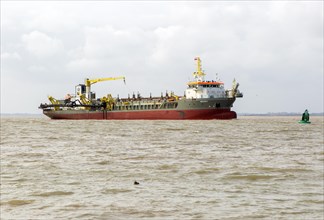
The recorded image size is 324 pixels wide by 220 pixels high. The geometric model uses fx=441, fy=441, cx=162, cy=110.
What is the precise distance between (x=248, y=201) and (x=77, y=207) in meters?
4.33

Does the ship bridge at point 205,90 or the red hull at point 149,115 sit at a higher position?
the ship bridge at point 205,90

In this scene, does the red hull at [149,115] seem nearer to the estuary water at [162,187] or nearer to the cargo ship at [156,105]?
the cargo ship at [156,105]

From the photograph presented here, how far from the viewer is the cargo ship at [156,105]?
79438mm

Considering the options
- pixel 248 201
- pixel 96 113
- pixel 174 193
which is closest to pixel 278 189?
pixel 248 201

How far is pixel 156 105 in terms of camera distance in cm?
8706

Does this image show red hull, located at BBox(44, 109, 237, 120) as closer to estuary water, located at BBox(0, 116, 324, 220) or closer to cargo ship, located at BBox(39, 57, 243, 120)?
cargo ship, located at BBox(39, 57, 243, 120)

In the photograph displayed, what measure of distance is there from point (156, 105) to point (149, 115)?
2459 mm

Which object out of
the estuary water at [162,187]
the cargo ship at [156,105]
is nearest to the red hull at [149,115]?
the cargo ship at [156,105]

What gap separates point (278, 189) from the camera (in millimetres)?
13078

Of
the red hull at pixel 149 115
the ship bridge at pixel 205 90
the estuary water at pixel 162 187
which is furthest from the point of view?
the ship bridge at pixel 205 90

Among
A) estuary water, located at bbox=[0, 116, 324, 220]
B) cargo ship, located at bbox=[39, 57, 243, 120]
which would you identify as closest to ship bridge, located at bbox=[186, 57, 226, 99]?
cargo ship, located at bbox=[39, 57, 243, 120]

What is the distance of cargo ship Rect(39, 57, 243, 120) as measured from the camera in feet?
261

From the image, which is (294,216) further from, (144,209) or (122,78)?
(122,78)

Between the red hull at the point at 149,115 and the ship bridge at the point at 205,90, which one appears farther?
the ship bridge at the point at 205,90
